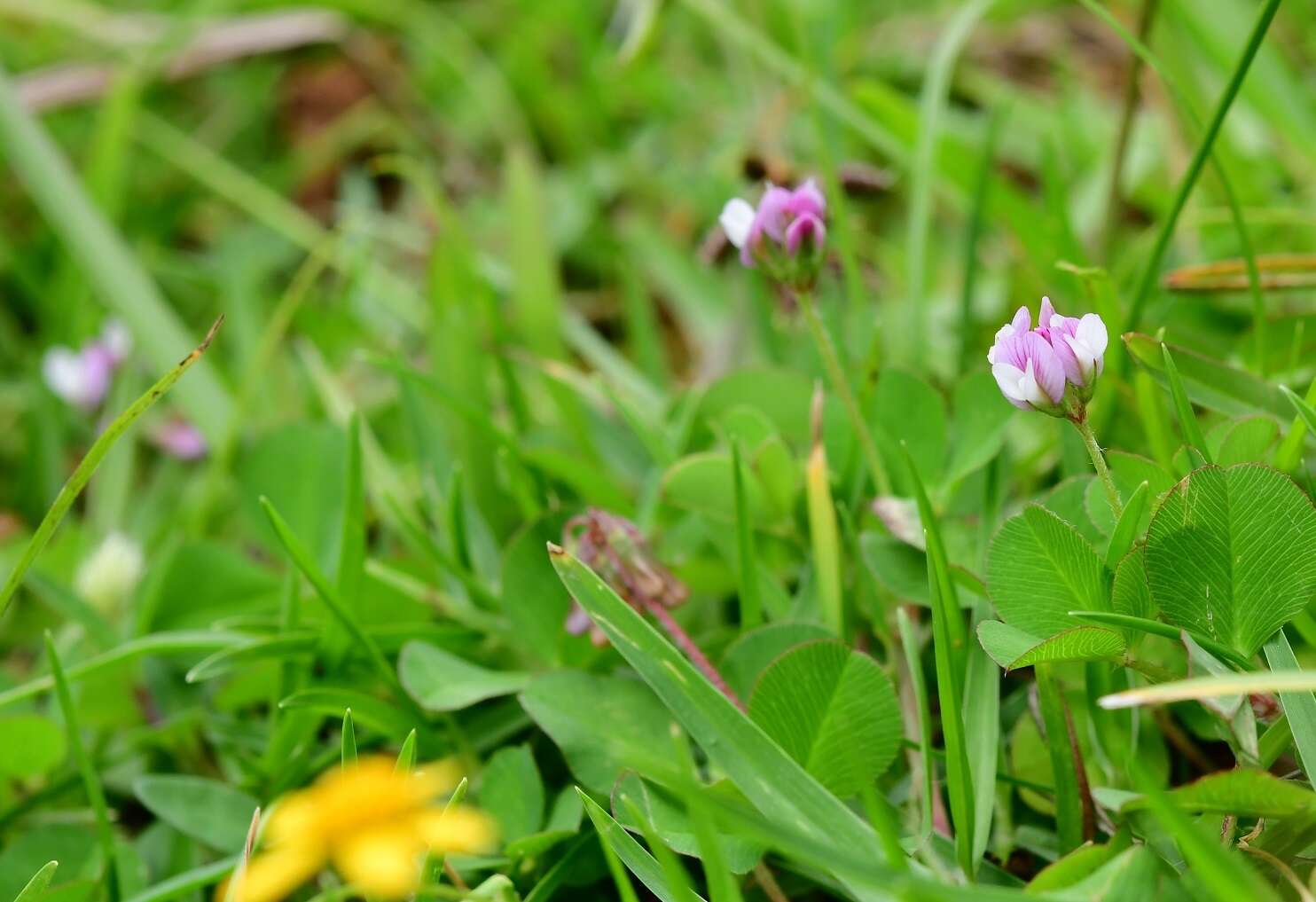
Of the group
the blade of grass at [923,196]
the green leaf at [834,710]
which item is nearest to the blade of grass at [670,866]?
the green leaf at [834,710]

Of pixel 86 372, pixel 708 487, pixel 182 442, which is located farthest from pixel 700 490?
pixel 86 372

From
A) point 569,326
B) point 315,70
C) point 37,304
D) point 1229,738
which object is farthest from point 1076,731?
point 315,70

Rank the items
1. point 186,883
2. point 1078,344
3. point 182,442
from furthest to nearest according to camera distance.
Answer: point 182,442 < point 186,883 < point 1078,344

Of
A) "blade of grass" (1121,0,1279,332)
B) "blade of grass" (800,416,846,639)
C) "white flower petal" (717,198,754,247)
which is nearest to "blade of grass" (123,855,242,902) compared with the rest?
"blade of grass" (800,416,846,639)

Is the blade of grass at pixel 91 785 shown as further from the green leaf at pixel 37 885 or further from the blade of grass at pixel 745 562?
the blade of grass at pixel 745 562

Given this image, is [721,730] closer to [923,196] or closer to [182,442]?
[923,196]

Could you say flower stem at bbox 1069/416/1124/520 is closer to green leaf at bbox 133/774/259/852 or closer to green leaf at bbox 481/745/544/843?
green leaf at bbox 481/745/544/843
